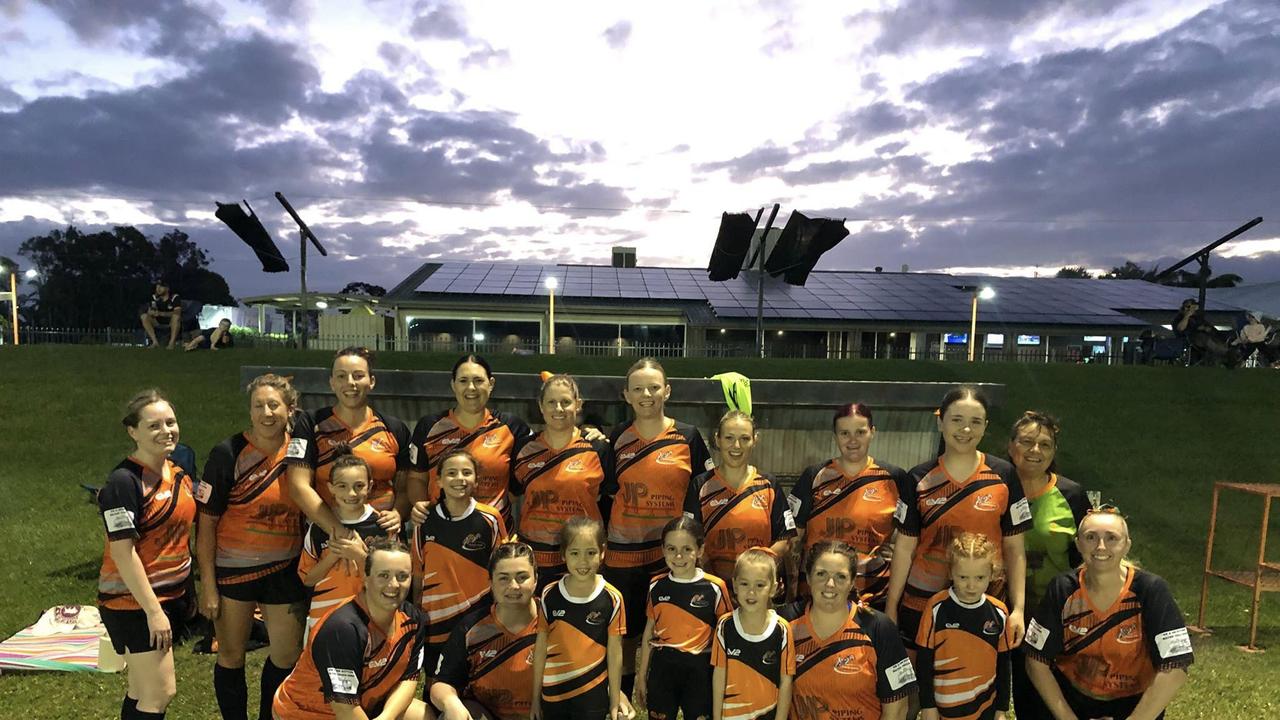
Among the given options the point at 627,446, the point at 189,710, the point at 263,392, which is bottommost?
the point at 189,710

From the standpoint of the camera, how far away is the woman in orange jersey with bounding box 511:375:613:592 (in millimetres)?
4152

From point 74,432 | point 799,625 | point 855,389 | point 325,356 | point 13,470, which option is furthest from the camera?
point 325,356

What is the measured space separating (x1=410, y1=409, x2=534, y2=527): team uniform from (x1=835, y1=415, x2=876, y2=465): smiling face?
2084mm

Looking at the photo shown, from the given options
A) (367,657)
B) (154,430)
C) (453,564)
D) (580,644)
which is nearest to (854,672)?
(580,644)

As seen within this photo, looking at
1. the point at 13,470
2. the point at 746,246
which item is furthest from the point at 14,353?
the point at 746,246

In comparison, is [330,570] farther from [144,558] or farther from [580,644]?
[580,644]

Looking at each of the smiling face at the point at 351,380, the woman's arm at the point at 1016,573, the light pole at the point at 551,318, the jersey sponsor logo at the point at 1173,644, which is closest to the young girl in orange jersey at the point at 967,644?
the woman's arm at the point at 1016,573

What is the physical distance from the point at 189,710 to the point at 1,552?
472 cm

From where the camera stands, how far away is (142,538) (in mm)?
3619

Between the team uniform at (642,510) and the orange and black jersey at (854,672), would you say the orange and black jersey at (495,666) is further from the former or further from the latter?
the orange and black jersey at (854,672)

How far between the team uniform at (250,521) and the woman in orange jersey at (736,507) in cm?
256

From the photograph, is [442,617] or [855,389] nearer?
[442,617]

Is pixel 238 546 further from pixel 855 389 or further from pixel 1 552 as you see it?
pixel 1 552

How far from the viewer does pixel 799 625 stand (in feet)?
11.6
